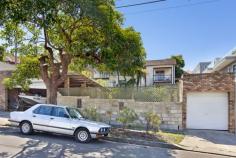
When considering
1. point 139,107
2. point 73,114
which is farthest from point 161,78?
point 73,114

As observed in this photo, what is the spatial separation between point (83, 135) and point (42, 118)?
211cm

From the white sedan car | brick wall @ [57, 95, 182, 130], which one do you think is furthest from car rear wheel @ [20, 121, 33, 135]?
brick wall @ [57, 95, 182, 130]

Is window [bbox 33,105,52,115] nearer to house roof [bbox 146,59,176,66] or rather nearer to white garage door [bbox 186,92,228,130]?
white garage door [bbox 186,92,228,130]

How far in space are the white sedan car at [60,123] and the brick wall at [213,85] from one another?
5.74 m

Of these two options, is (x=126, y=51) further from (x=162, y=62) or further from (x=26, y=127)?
(x=162, y=62)

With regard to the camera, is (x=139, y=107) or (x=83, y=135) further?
(x=139, y=107)

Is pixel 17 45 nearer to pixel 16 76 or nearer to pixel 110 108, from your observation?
pixel 16 76

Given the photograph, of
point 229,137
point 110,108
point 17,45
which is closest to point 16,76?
point 17,45

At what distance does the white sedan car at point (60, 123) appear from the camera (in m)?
10.2

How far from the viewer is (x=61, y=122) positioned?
10.6m

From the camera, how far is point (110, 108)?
52.4 feet

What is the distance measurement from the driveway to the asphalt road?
2.45 ft

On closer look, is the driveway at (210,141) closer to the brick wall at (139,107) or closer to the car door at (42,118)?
the brick wall at (139,107)

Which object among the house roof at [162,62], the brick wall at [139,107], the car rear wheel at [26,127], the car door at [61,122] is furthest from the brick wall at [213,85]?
the house roof at [162,62]
